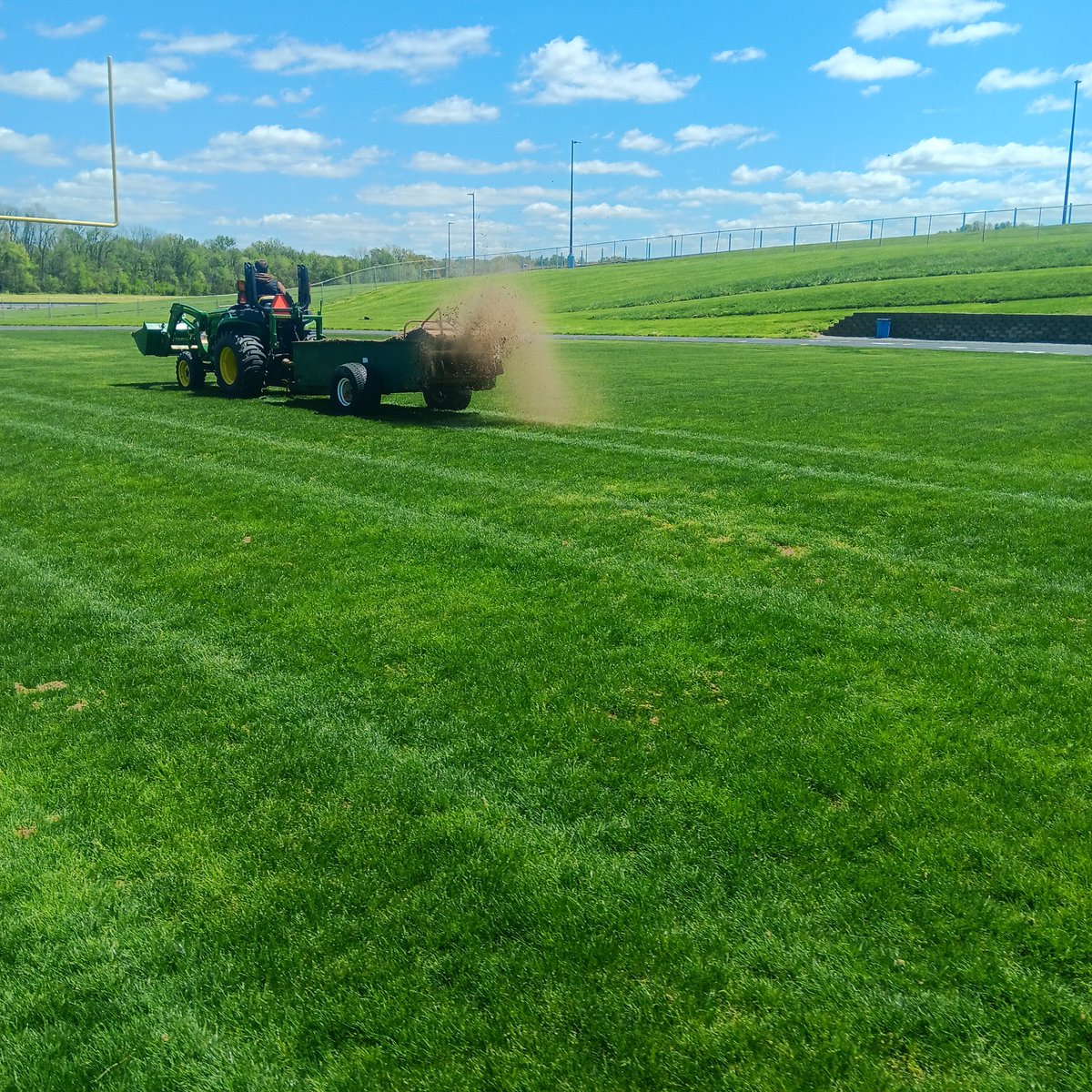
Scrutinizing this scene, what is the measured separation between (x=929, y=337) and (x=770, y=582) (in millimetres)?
34075

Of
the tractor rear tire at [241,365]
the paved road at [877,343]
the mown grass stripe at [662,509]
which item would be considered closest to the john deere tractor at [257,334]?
the tractor rear tire at [241,365]

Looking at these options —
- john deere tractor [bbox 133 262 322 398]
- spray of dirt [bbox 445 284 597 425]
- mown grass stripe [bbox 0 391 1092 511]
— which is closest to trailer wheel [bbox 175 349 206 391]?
john deere tractor [bbox 133 262 322 398]

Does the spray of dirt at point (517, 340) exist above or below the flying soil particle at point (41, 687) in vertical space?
above

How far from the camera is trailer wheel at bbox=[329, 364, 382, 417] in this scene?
14.7 metres

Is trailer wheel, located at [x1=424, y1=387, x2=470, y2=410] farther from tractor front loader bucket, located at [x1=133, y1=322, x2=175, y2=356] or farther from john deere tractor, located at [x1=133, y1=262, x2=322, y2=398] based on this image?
Result: tractor front loader bucket, located at [x1=133, y1=322, x2=175, y2=356]

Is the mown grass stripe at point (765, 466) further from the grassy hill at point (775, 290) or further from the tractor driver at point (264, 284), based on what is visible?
the grassy hill at point (775, 290)

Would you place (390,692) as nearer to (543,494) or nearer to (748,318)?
(543,494)

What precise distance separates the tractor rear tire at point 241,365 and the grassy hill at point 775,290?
15067 mm

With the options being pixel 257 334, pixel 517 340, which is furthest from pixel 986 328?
pixel 257 334

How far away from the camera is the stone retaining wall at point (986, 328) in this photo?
3375cm

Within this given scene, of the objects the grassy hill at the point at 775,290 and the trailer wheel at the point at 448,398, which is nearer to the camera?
the trailer wheel at the point at 448,398

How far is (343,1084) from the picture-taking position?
2.67 meters

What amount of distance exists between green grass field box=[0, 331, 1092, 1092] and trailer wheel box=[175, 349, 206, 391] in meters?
10.2

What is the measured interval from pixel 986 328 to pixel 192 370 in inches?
1152
